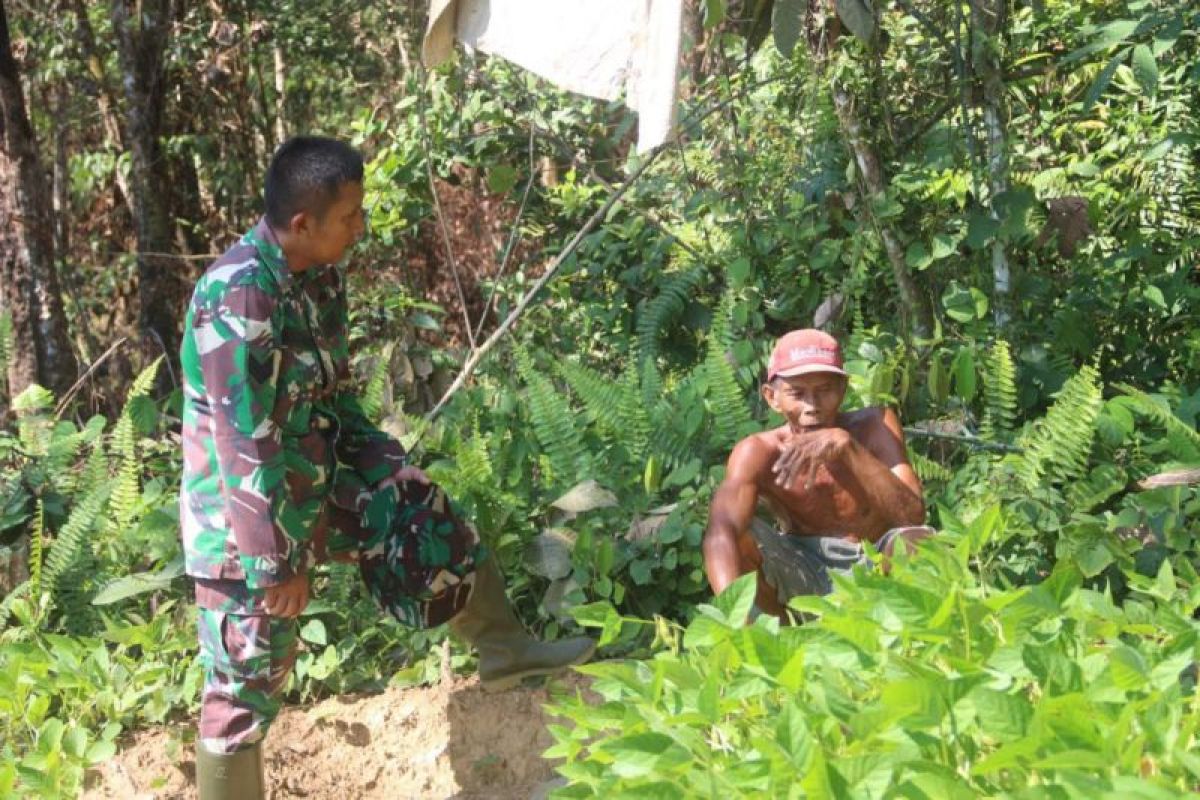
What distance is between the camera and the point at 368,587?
13.1 feet

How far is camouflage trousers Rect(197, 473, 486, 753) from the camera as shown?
351 cm

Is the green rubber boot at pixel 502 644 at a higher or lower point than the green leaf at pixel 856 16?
lower

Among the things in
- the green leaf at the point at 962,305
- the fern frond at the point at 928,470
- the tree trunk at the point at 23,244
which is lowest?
the fern frond at the point at 928,470

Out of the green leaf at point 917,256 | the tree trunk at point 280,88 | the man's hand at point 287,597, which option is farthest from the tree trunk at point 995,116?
the tree trunk at point 280,88

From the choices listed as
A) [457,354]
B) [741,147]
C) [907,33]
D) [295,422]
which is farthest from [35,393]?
[907,33]

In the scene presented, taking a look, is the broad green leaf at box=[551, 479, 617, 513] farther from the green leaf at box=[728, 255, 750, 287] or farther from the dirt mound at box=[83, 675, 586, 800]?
the green leaf at box=[728, 255, 750, 287]

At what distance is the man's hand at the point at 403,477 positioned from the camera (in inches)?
151

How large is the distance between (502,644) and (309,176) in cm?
149

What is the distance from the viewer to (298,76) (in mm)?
11344

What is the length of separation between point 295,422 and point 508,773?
1.26 metres

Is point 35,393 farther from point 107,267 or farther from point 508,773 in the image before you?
point 107,267

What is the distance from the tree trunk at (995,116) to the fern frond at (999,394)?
0.47 metres

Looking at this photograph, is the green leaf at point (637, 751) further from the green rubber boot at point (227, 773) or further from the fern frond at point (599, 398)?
the fern frond at point (599, 398)

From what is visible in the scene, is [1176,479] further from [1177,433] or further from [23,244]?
[23,244]
